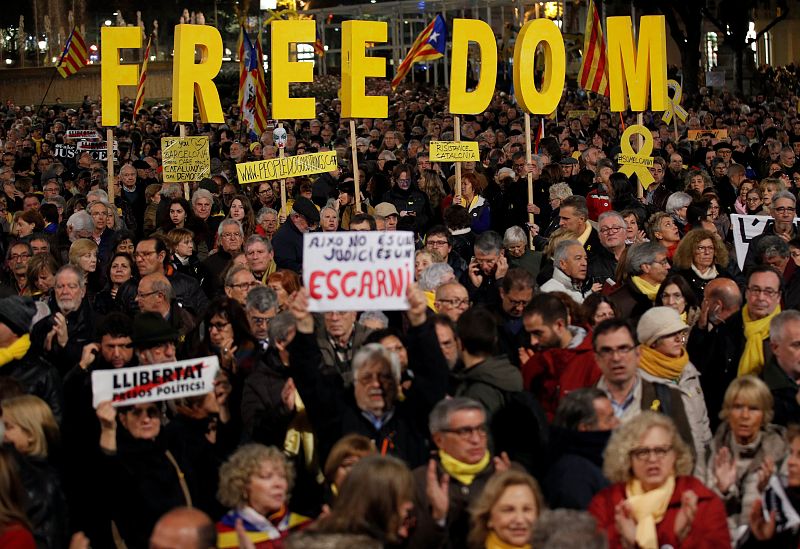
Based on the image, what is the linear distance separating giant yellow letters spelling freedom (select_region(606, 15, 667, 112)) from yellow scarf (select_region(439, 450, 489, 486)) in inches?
422

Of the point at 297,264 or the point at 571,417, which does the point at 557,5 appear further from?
the point at 571,417

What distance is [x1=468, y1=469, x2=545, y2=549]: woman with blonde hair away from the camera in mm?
5570

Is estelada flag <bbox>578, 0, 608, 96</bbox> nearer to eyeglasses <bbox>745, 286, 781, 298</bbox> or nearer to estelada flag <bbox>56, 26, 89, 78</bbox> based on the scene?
estelada flag <bbox>56, 26, 89, 78</bbox>

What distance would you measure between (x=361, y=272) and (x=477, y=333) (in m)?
0.65

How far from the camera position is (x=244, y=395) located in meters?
7.49

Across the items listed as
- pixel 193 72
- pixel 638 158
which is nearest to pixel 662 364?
pixel 638 158

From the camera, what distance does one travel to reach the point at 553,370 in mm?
7613

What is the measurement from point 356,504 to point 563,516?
0.80 meters

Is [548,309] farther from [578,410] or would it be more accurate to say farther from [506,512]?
[506,512]

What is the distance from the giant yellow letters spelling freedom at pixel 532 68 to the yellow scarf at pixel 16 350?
791 cm

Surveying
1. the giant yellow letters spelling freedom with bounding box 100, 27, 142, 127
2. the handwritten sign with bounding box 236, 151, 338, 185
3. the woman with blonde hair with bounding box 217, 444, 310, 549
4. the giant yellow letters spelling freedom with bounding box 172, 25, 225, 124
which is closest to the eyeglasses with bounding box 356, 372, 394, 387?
the woman with blonde hair with bounding box 217, 444, 310, 549

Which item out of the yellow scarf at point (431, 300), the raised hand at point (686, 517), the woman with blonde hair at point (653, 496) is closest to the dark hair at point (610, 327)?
the woman with blonde hair at point (653, 496)

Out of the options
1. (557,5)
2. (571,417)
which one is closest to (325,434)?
(571,417)

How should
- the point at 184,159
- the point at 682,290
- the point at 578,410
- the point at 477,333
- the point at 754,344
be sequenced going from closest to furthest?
1. the point at 578,410
2. the point at 477,333
3. the point at 754,344
4. the point at 682,290
5. the point at 184,159
